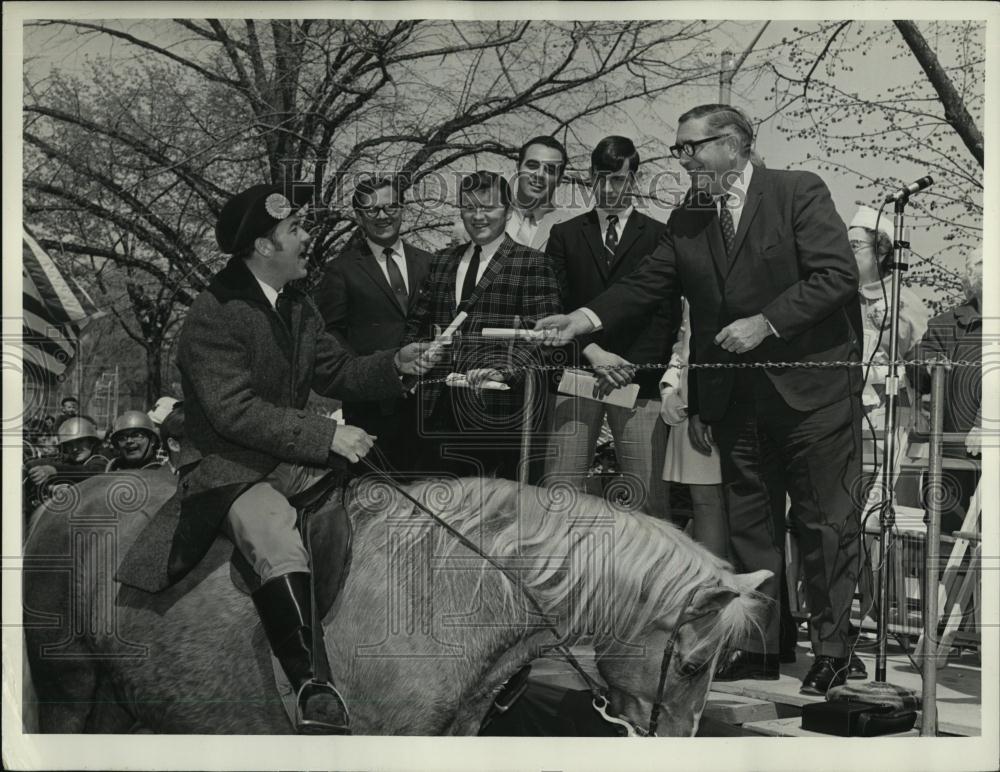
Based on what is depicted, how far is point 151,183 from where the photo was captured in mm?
5215

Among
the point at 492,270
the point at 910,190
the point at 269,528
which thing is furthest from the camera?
the point at 492,270

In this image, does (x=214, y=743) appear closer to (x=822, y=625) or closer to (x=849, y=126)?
(x=822, y=625)

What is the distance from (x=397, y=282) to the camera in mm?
5277

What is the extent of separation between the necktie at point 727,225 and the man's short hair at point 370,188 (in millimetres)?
1389

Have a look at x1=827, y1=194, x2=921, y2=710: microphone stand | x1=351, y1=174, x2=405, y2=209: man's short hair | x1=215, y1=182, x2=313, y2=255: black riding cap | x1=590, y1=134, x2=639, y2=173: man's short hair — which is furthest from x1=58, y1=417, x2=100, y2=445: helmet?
x1=827, y1=194, x2=921, y2=710: microphone stand

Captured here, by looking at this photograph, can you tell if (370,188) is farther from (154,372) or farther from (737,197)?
(737,197)

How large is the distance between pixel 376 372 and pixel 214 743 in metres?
1.68

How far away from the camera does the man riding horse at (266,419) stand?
15.1 feet

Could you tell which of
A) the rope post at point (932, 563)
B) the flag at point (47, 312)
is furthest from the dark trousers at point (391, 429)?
the rope post at point (932, 563)

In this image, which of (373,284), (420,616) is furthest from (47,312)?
(420,616)

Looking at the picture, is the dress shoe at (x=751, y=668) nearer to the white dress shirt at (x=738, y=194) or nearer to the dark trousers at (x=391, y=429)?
the dark trousers at (x=391, y=429)

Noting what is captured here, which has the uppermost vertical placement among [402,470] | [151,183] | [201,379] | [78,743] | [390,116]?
[390,116]

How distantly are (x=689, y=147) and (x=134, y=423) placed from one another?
2662 millimetres

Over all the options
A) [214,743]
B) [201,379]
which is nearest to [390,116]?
[201,379]
